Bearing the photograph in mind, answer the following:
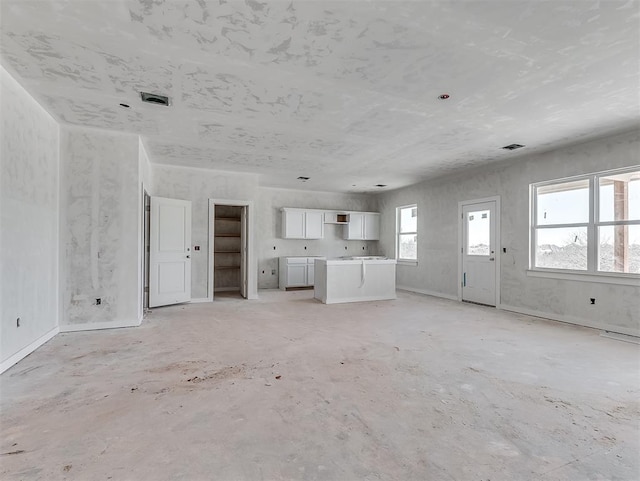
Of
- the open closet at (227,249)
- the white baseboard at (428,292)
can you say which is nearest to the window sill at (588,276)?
the white baseboard at (428,292)

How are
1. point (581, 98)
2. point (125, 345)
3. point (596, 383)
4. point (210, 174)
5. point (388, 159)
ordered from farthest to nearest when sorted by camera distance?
point (210, 174) < point (388, 159) < point (125, 345) < point (581, 98) < point (596, 383)

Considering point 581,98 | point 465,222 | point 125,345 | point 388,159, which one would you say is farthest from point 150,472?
point 465,222

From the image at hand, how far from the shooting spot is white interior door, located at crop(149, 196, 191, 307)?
224 inches

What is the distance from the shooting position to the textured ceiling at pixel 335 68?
218 centimetres

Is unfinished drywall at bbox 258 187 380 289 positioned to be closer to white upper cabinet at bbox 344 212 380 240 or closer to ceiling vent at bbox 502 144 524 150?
white upper cabinet at bbox 344 212 380 240

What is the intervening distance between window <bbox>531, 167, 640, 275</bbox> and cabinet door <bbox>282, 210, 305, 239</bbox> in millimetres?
5189

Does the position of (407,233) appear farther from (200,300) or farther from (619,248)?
(200,300)

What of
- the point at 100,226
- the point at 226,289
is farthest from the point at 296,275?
the point at 100,226

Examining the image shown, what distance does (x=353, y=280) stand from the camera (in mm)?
6660

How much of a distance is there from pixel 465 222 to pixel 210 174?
→ 17.4 feet

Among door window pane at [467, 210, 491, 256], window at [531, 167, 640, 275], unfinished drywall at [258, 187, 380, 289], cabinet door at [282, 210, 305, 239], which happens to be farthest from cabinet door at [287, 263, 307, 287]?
window at [531, 167, 640, 275]

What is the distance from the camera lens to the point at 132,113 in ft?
12.7

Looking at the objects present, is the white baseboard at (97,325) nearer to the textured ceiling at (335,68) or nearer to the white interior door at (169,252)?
the white interior door at (169,252)

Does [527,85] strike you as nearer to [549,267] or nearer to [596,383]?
[596,383]
